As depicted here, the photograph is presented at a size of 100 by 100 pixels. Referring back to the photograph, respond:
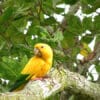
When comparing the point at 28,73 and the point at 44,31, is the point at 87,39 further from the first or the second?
the point at 28,73

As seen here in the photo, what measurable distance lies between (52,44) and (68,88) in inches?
9.6

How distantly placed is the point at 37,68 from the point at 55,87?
10 centimetres

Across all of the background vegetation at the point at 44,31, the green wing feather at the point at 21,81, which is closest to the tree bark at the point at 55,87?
the green wing feather at the point at 21,81

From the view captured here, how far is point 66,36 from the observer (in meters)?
2.43

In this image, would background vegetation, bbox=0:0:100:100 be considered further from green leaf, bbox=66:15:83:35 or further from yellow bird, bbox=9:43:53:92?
yellow bird, bbox=9:43:53:92

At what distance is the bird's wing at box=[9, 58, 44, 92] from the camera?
1746 mm

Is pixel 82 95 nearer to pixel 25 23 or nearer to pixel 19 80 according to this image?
pixel 19 80

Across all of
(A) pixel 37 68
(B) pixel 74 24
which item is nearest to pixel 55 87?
(A) pixel 37 68

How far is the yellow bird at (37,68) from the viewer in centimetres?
175

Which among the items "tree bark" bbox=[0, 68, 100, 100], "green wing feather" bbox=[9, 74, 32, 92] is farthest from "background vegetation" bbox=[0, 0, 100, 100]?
"green wing feather" bbox=[9, 74, 32, 92]

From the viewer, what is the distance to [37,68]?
5.85 feet

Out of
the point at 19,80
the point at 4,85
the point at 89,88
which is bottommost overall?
the point at 4,85

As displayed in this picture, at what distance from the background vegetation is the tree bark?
9.4 inches

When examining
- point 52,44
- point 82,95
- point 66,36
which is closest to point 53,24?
point 66,36
